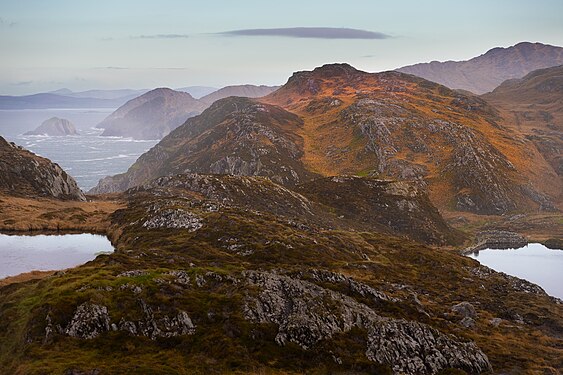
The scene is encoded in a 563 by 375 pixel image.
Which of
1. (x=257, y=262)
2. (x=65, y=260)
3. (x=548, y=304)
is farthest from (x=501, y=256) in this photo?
(x=65, y=260)

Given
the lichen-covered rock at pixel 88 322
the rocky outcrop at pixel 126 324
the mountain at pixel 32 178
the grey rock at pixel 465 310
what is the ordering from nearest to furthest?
the lichen-covered rock at pixel 88 322
the rocky outcrop at pixel 126 324
the grey rock at pixel 465 310
the mountain at pixel 32 178

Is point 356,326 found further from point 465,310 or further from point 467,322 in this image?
point 465,310

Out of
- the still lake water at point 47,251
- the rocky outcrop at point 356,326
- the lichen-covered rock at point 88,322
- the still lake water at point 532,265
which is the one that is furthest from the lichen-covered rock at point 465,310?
the still lake water at point 47,251

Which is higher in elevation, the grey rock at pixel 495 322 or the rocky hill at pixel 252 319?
the rocky hill at pixel 252 319

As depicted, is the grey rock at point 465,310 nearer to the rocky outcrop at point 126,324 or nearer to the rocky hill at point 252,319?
the rocky hill at point 252,319

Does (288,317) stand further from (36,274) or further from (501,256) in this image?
(501,256)

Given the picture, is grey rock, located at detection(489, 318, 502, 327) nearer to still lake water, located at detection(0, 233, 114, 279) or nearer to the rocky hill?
the rocky hill

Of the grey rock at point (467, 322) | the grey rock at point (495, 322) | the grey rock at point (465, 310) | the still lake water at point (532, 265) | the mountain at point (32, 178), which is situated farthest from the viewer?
the still lake water at point (532, 265)
